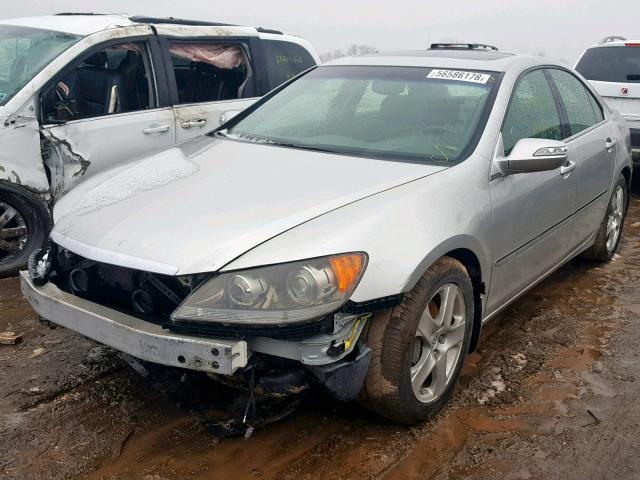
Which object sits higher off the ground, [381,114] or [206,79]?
[381,114]

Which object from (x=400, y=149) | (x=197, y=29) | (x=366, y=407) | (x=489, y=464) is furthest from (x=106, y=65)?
(x=489, y=464)

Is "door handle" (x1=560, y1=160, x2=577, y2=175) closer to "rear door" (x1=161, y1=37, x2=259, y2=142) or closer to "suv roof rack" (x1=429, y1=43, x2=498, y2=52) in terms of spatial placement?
"suv roof rack" (x1=429, y1=43, x2=498, y2=52)

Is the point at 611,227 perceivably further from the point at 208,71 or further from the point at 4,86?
the point at 4,86

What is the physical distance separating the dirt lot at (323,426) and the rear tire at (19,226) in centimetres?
105

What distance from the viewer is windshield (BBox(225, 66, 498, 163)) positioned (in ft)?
11.0

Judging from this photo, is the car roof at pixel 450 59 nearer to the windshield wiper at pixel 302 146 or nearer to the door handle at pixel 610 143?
the door handle at pixel 610 143

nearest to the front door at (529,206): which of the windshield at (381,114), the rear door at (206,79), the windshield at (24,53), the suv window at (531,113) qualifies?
the suv window at (531,113)

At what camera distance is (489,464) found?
2732 millimetres

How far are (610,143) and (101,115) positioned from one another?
356 centimetres

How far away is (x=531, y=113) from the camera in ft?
12.3

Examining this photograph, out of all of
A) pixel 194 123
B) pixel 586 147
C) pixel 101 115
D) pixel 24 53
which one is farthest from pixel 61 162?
pixel 586 147

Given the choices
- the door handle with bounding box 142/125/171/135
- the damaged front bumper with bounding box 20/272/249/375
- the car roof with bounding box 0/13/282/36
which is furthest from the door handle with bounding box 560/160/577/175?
the car roof with bounding box 0/13/282/36

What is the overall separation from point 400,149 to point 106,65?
2.89 meters

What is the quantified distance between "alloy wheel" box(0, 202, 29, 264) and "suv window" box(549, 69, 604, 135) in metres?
3.62
